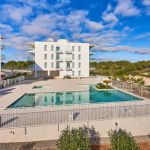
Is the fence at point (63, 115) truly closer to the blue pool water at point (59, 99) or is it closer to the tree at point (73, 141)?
the tree at point (73, 141)

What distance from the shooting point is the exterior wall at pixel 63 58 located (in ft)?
174

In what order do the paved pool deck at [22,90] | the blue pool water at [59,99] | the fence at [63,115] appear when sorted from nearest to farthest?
the fence at [63,115]
the blue pool water at [59,99]
the paved pool deck at [22,90]

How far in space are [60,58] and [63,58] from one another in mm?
729

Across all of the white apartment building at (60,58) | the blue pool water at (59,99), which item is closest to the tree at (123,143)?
the blue pool water at (59,99)

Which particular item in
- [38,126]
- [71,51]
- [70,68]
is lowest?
[38,126]

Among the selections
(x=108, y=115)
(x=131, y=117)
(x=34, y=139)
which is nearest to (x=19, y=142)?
(x=34, y=139)

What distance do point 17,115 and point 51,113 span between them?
72.9 inches

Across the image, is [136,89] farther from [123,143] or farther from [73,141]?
[73,141]

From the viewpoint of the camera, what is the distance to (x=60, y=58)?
54906 mm

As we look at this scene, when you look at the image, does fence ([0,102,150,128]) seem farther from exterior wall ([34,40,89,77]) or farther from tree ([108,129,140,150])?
exterior wall ([34,40,89,77])

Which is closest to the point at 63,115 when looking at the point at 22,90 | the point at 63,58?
the point at 22,90

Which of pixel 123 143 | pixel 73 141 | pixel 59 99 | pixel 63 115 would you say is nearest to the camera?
pixel 123 143

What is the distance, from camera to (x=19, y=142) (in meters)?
10.9

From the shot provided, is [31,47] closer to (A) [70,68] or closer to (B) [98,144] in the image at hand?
(A) [70,68]
